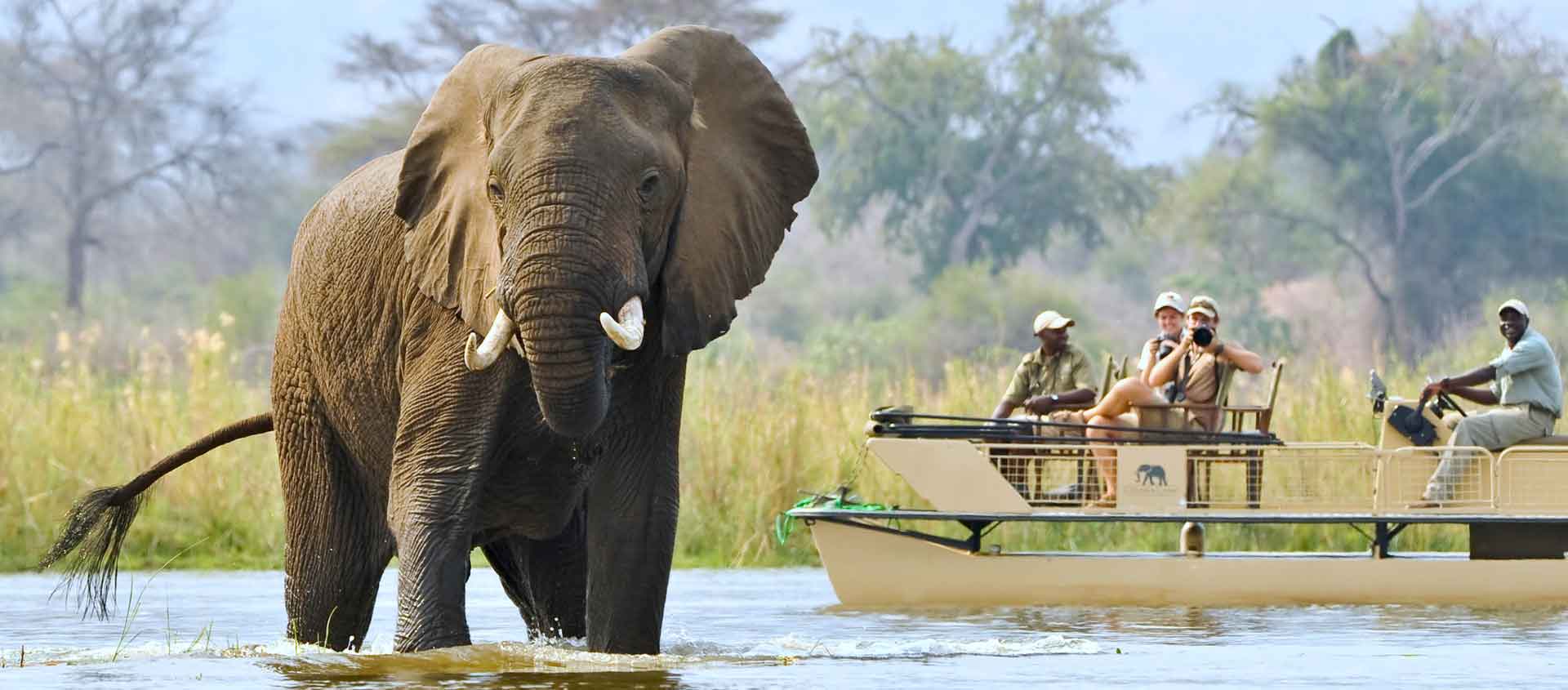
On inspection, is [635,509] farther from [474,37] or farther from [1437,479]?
[474,37]

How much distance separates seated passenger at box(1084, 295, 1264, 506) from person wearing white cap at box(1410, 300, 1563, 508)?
0.98 metres

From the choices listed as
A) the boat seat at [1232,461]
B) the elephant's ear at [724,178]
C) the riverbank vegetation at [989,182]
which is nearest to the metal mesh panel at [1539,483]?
the boat seat at [1232,461]

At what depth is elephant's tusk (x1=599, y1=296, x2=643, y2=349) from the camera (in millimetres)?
7195

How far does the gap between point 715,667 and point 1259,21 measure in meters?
120

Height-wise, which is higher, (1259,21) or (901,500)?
(1259,21)

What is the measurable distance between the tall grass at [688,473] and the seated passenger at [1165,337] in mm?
2030

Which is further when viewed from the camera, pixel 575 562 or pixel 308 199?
pixel 308 199

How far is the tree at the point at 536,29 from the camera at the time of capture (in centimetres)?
4844

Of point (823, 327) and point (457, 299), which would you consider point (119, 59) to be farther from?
point (457, 299)

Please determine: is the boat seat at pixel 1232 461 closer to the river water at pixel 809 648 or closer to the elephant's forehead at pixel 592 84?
the river water at pixel 809 648

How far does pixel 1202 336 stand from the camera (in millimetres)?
13383

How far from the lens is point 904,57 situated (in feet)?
162

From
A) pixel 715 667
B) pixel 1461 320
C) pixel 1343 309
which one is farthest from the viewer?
pixel 1343 309

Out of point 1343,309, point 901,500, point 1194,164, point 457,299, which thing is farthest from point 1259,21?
point 457,299
